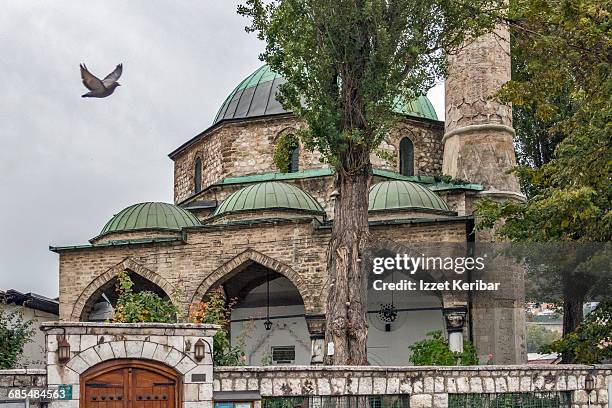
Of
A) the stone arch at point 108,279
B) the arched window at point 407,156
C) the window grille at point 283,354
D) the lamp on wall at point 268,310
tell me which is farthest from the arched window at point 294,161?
the stone arch at point 108,279

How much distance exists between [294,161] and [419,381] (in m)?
14.5

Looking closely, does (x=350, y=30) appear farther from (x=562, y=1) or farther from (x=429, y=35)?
(x=562, y=1)

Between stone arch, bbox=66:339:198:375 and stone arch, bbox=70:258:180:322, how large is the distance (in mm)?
11184

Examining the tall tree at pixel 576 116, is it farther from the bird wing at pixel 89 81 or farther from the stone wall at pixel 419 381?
the bird wing at pixel 89 81

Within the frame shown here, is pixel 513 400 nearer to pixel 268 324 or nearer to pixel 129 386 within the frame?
pixel 129 386

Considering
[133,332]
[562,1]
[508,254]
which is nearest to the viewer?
[133,332]

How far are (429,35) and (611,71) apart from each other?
8.49 ft

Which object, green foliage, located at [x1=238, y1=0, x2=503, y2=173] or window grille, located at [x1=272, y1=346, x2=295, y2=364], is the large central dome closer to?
window grille, located at [x1=272, y1=346, x2=295, y2=364]

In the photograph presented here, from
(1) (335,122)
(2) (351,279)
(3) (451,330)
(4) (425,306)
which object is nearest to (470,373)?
(2) (351,279)

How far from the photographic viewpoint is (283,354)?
22.1 m

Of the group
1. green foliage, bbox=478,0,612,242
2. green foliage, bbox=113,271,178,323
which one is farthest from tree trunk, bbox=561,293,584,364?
green foliage, bbox=113,271,178,323

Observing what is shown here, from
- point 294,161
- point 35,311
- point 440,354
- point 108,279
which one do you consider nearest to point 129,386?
point 440,354

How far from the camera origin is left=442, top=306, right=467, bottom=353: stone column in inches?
722

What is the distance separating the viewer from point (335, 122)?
13.4 metres
